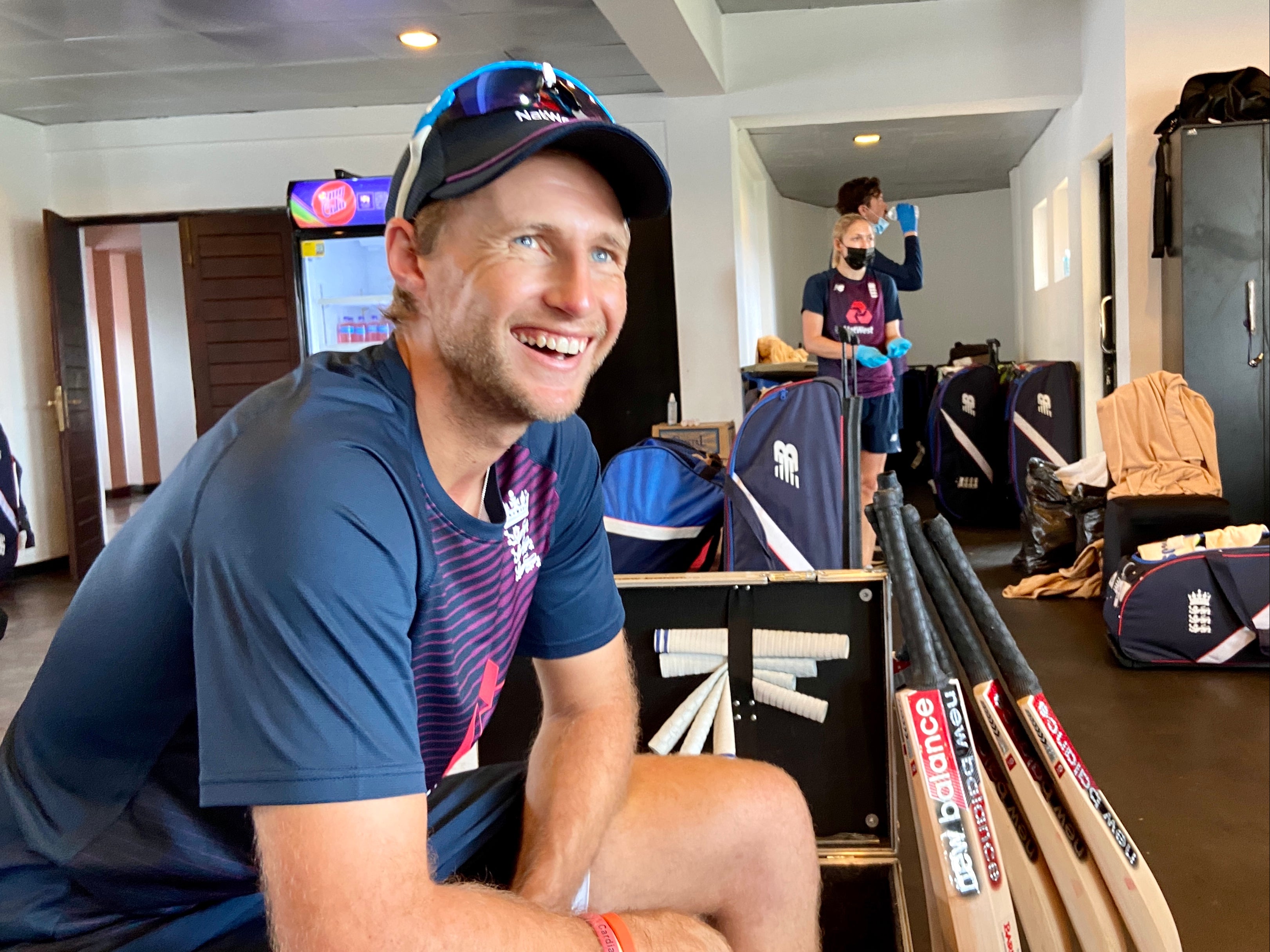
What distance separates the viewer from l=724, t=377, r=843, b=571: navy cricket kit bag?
2.69 m

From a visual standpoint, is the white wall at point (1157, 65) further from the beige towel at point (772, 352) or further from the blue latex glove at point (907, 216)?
the beige towel at point (772, 352)

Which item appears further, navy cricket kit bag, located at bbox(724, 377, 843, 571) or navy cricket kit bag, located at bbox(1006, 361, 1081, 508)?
navy cricket kit bag, located at bbox(1006, 361, 1081, 508)

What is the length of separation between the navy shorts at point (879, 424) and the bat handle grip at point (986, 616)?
2565 millimetres

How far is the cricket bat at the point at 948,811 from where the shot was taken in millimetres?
1312

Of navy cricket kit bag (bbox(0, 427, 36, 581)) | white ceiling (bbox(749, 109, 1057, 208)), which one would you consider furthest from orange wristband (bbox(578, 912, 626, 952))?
white ceiling (bbox(749, 109, 1057, 208))

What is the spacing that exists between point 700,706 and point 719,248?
4.49 metres

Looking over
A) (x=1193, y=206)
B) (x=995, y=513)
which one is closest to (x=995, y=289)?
(x=995, y=513)

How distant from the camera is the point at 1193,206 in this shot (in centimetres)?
425

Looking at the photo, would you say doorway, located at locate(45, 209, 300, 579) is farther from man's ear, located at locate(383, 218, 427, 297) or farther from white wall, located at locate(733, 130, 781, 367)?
man's ear, located at locate(383, 218, 427, 297)

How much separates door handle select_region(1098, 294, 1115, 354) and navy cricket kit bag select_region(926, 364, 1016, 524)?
688 millimetres

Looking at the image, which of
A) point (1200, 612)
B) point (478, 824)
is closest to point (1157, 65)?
point (1200, 612)

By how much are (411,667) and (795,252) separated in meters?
10.4

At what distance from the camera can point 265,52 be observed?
509 cm

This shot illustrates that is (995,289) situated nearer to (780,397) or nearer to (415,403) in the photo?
(780,397)
